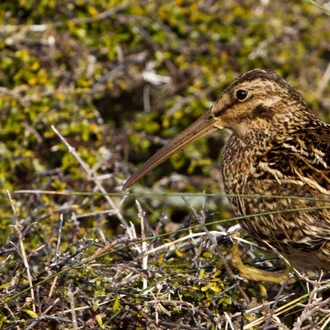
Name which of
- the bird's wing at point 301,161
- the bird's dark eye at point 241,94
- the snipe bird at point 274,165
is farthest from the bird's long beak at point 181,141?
the bird's wing at point 301,161

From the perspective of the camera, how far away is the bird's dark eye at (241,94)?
12.9 feet

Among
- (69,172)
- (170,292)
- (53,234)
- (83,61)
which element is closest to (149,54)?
(83,61)

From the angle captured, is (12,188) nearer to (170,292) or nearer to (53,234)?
(53,234)

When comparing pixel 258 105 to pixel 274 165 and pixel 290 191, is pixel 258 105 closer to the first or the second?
pixel 274 165

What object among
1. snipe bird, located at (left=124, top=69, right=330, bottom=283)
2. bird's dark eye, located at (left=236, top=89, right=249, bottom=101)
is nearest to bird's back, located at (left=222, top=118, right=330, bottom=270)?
snipe bird, located at (left=124, top=69, right=330, bottom=283)

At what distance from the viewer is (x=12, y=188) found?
484cm

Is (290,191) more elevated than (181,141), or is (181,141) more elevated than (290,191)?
(290,191)

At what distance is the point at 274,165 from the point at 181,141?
604 millimetres

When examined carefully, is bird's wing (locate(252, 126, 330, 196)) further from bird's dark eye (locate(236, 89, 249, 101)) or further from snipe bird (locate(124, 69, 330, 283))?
bird's dark eye (locate(236, 89, 249, 101))

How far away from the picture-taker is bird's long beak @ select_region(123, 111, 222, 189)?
408 centimetres

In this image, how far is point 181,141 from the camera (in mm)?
4137

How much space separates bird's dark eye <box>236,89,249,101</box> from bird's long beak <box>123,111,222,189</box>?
18 cm

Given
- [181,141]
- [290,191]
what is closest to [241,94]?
[181,141]

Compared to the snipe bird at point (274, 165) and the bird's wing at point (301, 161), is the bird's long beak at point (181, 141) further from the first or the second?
the bird's wing at point (301, 161)
